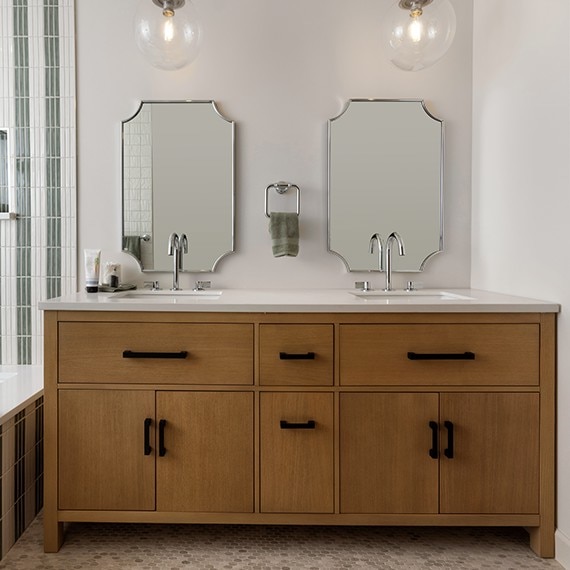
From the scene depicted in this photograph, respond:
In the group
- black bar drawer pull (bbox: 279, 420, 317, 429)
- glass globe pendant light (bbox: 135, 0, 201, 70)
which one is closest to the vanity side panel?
black bar drawer pull (bbox: 279, 420, 317, 429)

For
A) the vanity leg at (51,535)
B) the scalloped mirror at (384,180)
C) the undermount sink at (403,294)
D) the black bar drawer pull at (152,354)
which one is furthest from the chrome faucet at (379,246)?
the vanity leg at (51,535)

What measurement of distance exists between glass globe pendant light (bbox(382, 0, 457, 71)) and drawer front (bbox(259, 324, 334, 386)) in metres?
1.10

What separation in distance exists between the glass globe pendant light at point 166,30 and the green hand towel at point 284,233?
2.38 feet

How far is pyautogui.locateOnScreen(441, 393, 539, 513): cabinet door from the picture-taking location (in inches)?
67.7

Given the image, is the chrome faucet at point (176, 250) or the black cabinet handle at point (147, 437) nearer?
the black cabinet handle at point (147, 437)

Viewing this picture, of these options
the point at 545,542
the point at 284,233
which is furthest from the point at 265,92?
the point at 545,542

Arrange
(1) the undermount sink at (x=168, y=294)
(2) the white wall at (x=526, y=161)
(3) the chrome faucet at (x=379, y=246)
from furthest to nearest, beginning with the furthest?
(3) the chrome faucet at (x=379, y=246)
(1) the undermount sink at (x=168, y=294)
(2) the white wall at (x=526, y=161)

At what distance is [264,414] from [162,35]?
142 centimetres

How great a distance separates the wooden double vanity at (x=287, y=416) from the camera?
5.65 feet

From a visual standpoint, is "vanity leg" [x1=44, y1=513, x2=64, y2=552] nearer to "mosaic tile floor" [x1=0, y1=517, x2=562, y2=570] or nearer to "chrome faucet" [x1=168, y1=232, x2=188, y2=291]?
"mosaic tile floor" [x1=0, y1=517, x2=562, y2=570]

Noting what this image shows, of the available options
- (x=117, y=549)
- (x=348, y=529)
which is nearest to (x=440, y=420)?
(x=348, y=529)

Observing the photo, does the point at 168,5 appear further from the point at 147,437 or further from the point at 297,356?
the point at 147,437

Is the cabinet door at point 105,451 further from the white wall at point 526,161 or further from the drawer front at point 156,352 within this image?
the white wall at point 526,161

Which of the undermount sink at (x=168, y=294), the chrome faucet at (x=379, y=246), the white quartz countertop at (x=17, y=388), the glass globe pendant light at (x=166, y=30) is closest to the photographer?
the white quartz countertop at (x=17, y=388)
